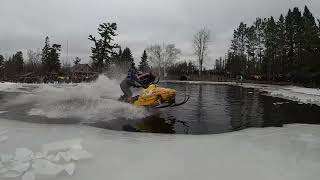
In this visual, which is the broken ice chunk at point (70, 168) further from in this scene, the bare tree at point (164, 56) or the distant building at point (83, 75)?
the bare tree at point (164, 56)

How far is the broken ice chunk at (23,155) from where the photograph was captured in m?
7.25

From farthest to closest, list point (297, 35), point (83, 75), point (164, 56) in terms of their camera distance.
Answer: point (164, 56) < point (83, 75) < point (297, 35)

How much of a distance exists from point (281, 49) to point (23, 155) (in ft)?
218

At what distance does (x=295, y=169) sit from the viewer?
7.24 m

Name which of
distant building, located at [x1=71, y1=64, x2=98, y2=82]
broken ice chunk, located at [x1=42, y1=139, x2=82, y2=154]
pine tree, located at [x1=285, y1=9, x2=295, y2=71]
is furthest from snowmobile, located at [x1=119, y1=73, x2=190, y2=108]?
pine tree, located at [x1=285, y1=9, x2=295, y2=71]

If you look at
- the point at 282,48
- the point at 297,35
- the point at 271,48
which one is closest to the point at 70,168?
the point at 297,35

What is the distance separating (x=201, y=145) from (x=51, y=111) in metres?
9.02

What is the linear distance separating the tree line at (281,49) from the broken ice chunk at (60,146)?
4550cm

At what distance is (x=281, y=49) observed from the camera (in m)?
67.9

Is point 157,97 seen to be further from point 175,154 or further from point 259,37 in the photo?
point 259,37

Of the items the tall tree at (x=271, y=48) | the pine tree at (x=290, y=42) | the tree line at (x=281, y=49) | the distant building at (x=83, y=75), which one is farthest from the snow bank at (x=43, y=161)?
the tall tree at (x=271, y=48)

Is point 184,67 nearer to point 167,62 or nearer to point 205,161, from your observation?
point 167,62

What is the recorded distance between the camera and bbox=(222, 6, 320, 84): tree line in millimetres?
51031

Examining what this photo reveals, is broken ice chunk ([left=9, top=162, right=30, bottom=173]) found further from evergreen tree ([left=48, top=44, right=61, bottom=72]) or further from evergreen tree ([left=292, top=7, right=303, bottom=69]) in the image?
Answer: evergreen tree ([left=48, top=44, right=61, bottom=72])
